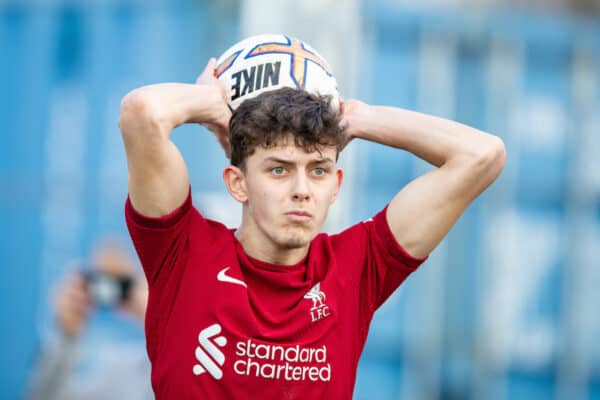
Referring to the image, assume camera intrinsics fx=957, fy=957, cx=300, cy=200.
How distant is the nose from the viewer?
2803 millimetres

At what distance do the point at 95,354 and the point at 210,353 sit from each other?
18.6 ft

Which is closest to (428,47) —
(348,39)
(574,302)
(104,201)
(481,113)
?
(481,113)

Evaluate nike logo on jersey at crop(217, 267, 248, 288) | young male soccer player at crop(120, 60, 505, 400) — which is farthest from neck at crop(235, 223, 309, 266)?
nike logo on jersey at crop(217, 267, 248, 288)

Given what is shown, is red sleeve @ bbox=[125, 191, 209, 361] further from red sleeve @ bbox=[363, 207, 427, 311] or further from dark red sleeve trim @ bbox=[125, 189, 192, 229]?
red sleeve @ bbox=[363, 207, 427, 311]

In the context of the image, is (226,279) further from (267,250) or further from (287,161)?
(287,161)

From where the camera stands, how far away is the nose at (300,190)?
2803 millimetres

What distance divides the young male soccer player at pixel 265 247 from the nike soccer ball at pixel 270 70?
8cm

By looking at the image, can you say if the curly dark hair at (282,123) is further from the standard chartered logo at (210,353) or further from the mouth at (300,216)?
the standard chartered logo at (210,353)

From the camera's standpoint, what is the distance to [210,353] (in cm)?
283

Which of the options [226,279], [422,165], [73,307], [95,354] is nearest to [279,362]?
[226,279]

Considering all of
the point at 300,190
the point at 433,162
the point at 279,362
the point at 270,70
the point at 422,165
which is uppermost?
the point at 422,165

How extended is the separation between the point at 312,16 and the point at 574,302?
612 cm

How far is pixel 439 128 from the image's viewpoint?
10.4 feet

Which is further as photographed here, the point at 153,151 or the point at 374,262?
the point at 374,262
